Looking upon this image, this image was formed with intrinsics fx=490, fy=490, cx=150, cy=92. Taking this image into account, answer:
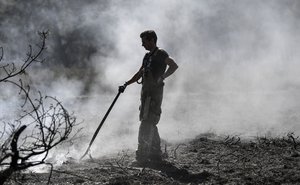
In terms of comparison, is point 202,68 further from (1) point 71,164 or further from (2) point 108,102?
(1) point 71,164

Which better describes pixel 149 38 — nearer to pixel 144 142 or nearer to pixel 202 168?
pixel 144 142

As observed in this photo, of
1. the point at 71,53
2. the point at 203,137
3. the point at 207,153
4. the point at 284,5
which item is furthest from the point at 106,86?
the point at 71,53

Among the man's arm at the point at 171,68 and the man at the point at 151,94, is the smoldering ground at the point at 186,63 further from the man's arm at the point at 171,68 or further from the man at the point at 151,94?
the man's arm at the point at 171,68

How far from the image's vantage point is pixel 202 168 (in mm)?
5500

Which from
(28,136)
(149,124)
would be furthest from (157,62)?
(28,136)

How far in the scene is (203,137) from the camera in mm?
7488

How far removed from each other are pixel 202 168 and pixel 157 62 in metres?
1.44

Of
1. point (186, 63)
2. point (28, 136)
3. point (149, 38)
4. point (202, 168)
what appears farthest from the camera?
point (186, 63)

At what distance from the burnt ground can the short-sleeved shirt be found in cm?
107

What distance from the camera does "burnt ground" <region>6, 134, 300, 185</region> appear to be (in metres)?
4.82

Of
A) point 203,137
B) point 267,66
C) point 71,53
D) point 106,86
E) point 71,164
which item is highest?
point 71,53

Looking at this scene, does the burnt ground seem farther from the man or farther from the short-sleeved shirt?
the short-sleeved shirt

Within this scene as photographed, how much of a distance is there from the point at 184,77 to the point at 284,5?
16.5 feet

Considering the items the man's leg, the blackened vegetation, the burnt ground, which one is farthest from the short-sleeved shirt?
the blackened vegetation
